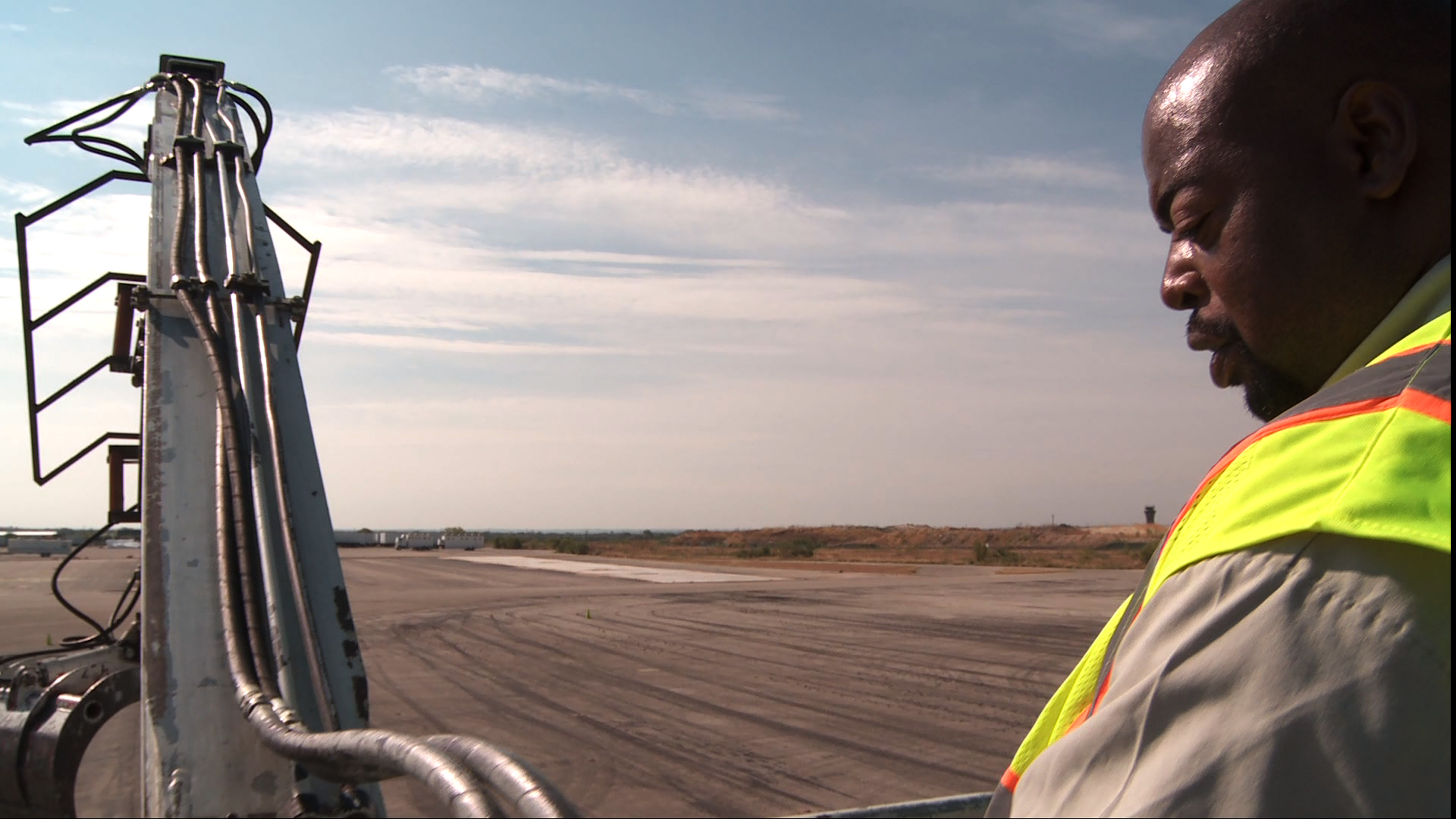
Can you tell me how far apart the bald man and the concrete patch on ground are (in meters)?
26.5

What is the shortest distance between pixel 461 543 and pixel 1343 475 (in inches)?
2937

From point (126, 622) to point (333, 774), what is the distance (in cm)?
1733

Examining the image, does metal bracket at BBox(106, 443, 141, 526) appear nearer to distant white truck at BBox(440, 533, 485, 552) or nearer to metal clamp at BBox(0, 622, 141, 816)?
metal clamp at BBox(0, 622, 141, 816)

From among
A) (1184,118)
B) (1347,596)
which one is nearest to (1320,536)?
(1347,596)

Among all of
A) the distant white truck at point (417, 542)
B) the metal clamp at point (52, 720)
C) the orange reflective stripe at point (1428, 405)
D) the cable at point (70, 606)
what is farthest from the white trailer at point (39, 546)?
the orange reflective stripe at point (1428, 405)

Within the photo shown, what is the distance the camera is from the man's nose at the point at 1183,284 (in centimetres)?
104

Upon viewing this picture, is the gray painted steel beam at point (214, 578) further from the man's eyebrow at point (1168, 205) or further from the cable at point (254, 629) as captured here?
the man's eyebrow at point (1168, 205)

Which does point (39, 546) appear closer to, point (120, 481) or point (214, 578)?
point (120, 481)

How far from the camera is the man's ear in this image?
2.93ft

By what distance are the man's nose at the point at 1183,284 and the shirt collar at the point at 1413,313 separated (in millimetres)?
170

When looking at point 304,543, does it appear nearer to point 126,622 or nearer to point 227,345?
point 227,345

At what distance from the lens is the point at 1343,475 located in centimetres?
68

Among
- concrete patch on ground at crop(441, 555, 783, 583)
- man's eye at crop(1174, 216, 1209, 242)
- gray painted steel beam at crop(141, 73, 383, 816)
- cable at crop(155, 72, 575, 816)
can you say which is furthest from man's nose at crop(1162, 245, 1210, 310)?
concrete patch on ground at crop(441, 555, 783, 583)

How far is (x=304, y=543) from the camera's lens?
3.61m
